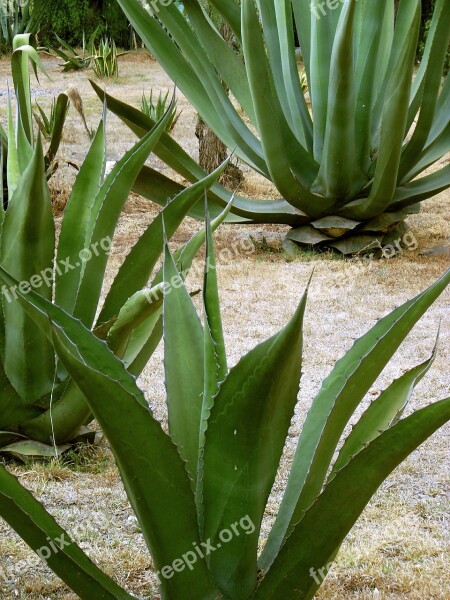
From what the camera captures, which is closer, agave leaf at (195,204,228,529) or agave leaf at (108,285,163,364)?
agave leaf at (195,204,228,529)

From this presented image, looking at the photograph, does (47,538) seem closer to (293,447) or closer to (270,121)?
(293,447)

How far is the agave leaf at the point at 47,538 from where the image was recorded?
4.55 ft

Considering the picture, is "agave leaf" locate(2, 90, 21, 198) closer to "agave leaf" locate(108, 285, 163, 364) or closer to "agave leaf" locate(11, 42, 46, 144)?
→ "agave leaf" locate(11, 42, 46, 144)

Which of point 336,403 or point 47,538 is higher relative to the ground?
point 336,403

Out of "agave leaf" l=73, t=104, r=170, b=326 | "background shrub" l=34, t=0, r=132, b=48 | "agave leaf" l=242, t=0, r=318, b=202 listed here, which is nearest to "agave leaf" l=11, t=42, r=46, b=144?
"agave leaf" l=73, t=104, r=170, b=326

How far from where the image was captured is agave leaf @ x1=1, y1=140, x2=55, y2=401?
90.4 inches

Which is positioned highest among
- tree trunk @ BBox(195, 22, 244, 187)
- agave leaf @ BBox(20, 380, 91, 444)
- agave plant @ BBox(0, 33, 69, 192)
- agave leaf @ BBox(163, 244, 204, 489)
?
agave plant @ BBox(0, 33, 69, 192)

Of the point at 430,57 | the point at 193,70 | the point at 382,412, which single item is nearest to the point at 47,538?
the point at 382,412

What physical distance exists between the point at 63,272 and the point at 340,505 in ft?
4.54

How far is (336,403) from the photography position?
1460 millimetres

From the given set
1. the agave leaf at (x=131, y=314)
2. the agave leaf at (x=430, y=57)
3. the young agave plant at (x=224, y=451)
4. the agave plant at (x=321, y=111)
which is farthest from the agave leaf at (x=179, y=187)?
the young agave plant at (x=224, y=451)

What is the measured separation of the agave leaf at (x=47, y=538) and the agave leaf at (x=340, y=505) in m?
0.31

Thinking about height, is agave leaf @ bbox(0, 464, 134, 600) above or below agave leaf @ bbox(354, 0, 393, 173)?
below

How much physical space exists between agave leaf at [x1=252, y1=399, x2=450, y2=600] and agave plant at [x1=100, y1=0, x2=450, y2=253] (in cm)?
324
